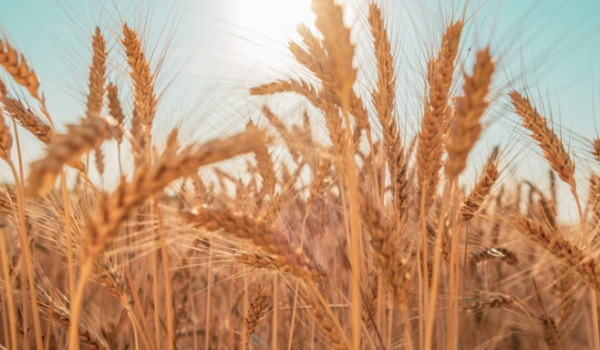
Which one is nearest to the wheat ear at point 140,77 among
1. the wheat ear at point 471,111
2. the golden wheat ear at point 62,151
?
the golden wheat ear at point 62,151

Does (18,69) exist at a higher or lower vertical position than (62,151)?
higher

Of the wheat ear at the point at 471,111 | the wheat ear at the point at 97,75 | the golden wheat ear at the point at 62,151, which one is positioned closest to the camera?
the golden wheat ear at the point at 62,151

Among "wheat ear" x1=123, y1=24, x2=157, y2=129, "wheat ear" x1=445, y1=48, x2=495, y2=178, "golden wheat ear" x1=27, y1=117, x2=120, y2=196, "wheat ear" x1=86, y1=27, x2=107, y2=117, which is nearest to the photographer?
"golden wheat ear" x1=27, y1=117, x2=120, y2=196

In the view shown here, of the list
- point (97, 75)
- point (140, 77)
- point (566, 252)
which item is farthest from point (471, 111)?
point (97, 75)

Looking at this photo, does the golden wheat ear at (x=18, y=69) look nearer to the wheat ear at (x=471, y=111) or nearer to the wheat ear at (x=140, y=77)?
the wheat ear at (x=140, y=77)

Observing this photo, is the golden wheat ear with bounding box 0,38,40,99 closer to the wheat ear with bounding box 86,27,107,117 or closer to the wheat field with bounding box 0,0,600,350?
the wheat field with bounding box 0,0,600,350

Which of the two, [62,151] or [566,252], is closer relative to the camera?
[62,151]

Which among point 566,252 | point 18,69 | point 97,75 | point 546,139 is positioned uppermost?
point 97,75

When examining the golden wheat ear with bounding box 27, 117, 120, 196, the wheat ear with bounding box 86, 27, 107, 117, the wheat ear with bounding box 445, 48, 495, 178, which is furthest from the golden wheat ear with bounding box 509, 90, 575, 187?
the wheat ear with bounding box 86, 27, 107, 117

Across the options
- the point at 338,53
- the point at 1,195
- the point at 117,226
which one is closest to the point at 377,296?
the point at 338,53

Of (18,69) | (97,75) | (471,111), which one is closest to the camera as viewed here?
(471,111)

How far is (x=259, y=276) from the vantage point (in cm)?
239

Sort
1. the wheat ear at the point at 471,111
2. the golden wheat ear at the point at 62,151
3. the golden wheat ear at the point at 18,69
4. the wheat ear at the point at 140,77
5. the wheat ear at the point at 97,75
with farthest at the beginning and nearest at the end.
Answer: the wheat ear at the point at 97,75 < the wheat ear at the point at 140,77 < the golden wheat ear at the point at 18,69 < the wheat ear at the point at 471,111 < the golden wheat ear at the point at 62,151

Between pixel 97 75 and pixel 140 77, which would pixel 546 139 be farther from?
pixel 97 75
